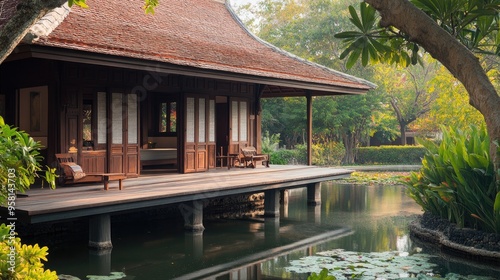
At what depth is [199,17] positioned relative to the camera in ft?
50.8

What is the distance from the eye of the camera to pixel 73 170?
9820mm

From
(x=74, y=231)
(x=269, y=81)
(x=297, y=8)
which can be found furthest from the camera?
(x=297, y=8)


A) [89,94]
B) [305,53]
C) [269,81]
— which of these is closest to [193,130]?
[269,81]

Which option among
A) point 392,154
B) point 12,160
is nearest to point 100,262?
point 12,160

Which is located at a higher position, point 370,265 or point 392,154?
point 392,154

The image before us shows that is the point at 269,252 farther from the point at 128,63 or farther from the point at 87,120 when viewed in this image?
the point at 87,120

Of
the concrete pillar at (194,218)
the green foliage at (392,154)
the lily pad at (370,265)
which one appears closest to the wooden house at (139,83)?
the concrete pillar at (194,218)

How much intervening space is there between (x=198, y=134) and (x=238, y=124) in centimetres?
204

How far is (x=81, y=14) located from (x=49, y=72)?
1.35 meters

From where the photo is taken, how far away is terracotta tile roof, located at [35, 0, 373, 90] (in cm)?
981

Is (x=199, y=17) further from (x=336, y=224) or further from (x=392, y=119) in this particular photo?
(x=392, y=119)

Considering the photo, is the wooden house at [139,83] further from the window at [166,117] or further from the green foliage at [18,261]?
the green foliage at [18,261]

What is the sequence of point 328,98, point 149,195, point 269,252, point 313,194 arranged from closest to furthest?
point 269,252, point 149,195, point 313,194, point 328,98

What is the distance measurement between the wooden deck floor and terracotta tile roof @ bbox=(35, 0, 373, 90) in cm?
227
